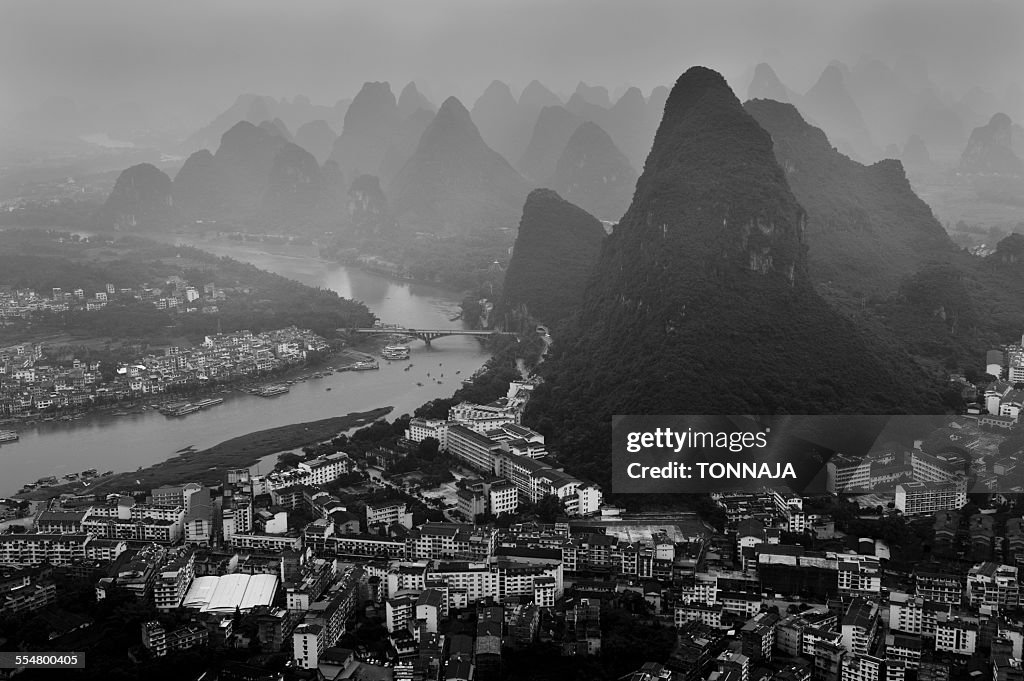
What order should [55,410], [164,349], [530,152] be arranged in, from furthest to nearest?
[530,152] < [164,349] < [55,410]

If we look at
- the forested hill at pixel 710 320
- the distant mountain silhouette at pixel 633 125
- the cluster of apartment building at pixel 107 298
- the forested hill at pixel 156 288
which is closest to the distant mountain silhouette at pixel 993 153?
the distant mountain silhouette at pixel 633 125

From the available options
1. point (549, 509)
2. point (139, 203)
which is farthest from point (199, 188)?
point (549, 509)

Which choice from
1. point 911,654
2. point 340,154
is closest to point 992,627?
point 911,654

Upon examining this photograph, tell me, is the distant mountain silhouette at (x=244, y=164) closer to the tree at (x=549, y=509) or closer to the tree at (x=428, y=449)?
the tree at (x=428, y=449)

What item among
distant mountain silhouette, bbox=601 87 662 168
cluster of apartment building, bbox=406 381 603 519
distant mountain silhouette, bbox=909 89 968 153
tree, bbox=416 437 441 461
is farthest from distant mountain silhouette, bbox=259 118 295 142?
tree, bbox=416 437 441 461

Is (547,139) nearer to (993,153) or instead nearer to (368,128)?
(368,128)

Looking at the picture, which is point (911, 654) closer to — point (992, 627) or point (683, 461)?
point (992, 627)
